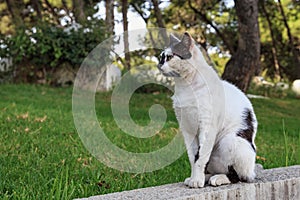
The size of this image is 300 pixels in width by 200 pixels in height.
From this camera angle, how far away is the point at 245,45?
618cm

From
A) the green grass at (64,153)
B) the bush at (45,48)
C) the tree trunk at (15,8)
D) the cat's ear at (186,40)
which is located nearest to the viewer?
the cat's ear at (186,40)

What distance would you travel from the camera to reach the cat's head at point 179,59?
177cm

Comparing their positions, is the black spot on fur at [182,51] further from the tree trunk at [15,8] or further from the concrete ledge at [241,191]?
the tree trunk at [15,8]

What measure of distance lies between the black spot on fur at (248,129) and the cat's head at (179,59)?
364 mm

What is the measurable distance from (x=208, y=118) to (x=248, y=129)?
28 centimetres

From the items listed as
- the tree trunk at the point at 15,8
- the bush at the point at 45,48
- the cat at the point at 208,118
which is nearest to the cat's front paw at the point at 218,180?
the cat at the point at 208,118

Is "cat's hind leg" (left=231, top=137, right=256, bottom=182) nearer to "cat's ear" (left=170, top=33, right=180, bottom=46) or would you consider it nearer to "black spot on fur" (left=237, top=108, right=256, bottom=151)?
"black spot on fur" (left=237, top=108, right=256, bottom=151)

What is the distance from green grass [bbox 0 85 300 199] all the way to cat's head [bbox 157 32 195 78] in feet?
2.02

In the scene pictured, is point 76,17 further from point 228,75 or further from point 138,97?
point 228,75

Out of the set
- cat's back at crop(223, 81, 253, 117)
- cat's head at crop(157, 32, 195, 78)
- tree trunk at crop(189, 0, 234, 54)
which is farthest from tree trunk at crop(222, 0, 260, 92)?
tree trunk at crop(189, 0, 234, 54)

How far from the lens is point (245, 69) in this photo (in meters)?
6.20

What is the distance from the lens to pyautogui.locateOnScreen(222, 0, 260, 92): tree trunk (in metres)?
6.01

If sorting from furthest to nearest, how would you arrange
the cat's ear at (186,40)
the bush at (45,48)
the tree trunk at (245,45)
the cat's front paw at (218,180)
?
the bush at (45,48) → the tree trunk at (245,45) → the cat's front paw at (218,180) → the cat's ear at (186,40)

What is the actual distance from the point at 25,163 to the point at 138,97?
16.2ft
